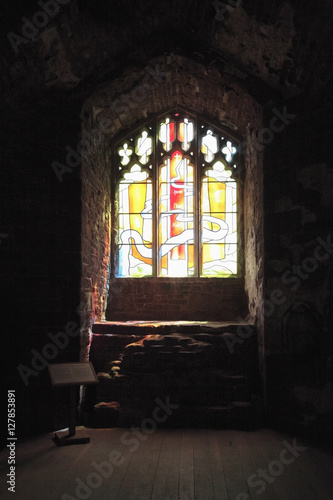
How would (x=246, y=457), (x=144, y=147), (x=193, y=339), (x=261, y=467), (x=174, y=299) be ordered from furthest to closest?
(x=144, y=147) < (x=174, y=299) < (x=193, y=339) < (x=246, y=457) < (x=261, y=467)

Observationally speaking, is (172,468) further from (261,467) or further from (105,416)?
(105,416)

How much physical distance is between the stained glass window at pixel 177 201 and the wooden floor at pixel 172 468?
2878 millimetres

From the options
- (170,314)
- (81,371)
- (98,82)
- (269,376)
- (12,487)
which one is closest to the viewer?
(12,487)

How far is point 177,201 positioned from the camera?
6.89m

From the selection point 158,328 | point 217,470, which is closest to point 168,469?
point 217,470

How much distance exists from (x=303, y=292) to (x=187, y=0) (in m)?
3.51

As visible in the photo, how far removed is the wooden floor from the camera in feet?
10.3

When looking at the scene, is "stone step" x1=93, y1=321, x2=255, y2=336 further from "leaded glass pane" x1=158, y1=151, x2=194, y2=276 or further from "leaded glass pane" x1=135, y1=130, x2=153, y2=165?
"leaded glass pane" x1=135, y1=130, x2=153, y2=165

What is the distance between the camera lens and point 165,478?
340 centimetres

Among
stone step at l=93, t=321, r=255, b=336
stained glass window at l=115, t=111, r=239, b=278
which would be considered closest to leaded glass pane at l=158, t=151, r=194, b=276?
stained glass window at l=115, t=111, r=239, b=278

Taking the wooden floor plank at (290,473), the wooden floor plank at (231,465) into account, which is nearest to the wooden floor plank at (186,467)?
the wooden floor plank at (231,465)

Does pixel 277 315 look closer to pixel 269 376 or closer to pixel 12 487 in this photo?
pixel 269 376

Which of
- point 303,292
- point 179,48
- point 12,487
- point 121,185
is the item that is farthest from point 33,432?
point 179,48

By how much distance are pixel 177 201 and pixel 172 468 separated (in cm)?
423
